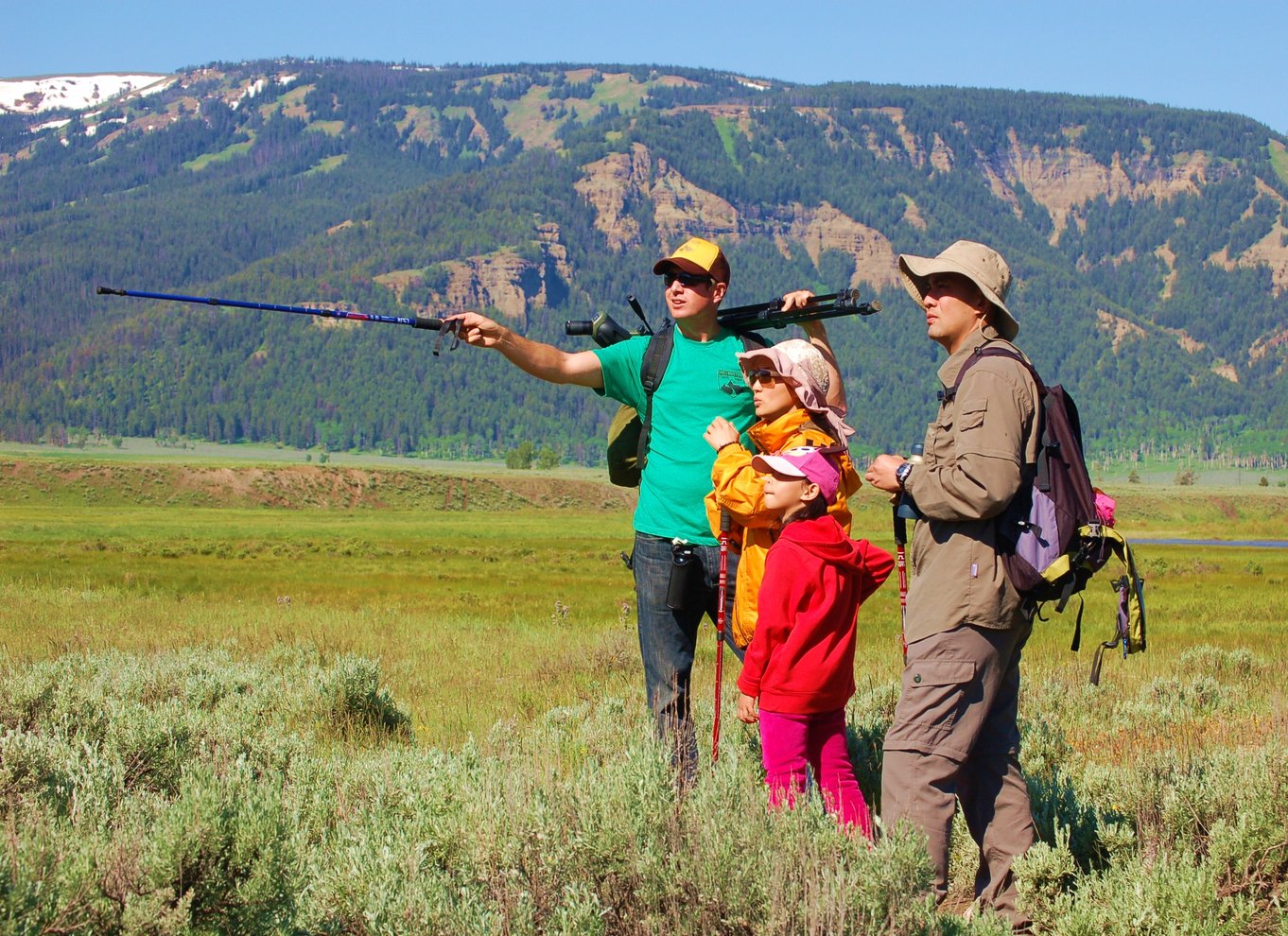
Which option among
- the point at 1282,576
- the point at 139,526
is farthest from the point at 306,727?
the point at 139,526

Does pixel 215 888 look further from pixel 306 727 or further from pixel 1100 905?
pixel 306 727

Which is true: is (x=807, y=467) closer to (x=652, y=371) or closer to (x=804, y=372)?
(x=804, y=372)

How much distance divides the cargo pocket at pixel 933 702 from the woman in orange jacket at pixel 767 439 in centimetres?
82

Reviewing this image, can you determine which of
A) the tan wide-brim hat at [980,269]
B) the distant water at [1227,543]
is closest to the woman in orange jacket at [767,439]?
the tan wide-brim hat at [980,269]

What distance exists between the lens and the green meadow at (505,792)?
12.3ft

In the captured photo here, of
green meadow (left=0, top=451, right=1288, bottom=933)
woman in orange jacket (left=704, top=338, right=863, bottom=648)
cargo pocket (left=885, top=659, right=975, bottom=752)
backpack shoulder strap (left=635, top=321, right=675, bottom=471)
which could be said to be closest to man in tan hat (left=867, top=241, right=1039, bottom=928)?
cargo pocket (left=885, top=659, right=975, bottom=752)

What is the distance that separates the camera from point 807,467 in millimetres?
5043

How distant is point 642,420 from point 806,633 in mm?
1486

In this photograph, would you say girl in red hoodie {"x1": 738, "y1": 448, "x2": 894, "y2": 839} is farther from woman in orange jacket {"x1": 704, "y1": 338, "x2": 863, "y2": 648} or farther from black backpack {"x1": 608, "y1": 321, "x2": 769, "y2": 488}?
black backpack {"x1": 608, "y1": 321, "x2": 769, "y2": 488}

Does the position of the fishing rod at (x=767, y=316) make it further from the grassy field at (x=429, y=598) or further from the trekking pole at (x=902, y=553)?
the grassy field at (x=429, y=598)

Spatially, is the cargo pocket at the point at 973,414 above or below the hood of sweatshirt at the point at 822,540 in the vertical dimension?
above

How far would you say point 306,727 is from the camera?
24.5ft

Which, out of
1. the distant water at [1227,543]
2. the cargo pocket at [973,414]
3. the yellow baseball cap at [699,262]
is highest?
the yellow baseball cap at [699,262]

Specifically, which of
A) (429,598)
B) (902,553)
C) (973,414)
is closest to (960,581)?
(902,553)
